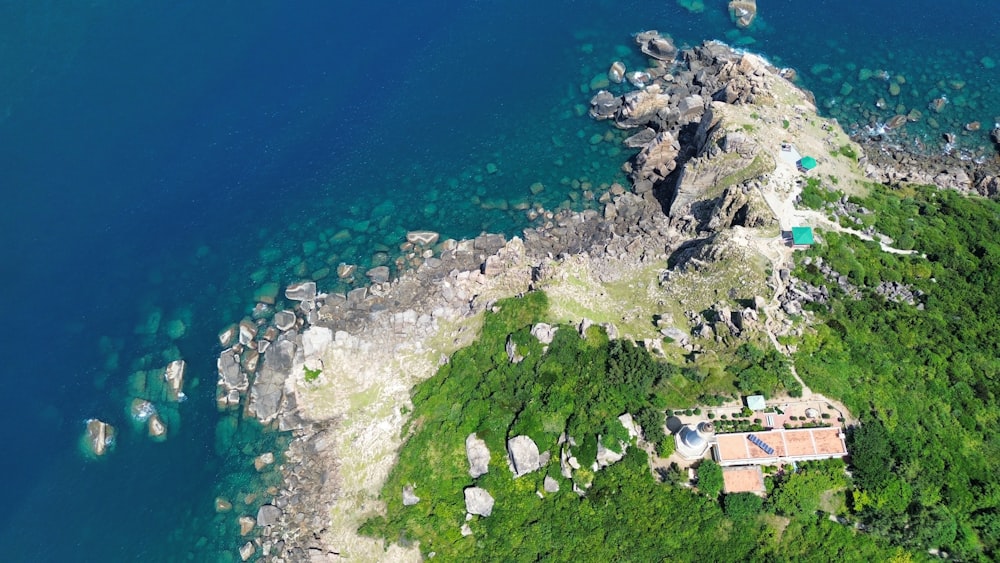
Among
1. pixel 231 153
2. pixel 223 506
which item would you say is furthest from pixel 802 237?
pixel 231 153

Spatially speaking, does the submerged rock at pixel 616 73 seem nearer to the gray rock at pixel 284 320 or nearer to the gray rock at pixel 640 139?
the gray rock at pixel 640 139

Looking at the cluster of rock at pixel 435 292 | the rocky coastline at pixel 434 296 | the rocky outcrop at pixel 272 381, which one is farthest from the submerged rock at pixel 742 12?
the rocky outcrop at pixel 272 381

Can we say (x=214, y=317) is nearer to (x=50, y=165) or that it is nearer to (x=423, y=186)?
(x=423, y=186)

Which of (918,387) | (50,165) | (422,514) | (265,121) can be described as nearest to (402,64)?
(265,121)

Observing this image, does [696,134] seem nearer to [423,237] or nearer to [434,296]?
[423,237]

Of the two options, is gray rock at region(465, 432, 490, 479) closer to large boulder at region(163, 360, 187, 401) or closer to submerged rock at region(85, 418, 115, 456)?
large boulder at region(163, 360, 187, 401)

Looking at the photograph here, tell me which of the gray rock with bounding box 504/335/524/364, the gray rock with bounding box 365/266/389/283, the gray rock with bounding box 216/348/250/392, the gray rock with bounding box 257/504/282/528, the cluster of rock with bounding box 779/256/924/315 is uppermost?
the cluster of rock with bounding box 779/256/924/315

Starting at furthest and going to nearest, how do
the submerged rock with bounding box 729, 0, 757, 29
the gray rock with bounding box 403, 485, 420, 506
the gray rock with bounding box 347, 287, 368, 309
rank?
the submerged rock with bounding box 729, 0, 757, 29
the gray rock with bounding box 347, 287, 368, 309
the gray rock with bounding box 403, 485, 420, 506

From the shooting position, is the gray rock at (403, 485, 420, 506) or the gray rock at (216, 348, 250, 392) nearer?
the gray rock at (403, 485, 420, 506)

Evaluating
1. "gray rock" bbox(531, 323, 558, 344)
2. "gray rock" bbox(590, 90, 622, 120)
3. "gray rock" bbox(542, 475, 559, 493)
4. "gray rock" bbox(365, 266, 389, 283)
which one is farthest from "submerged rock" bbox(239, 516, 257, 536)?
"gray rock" bbox(590, 90, 622, 120)
